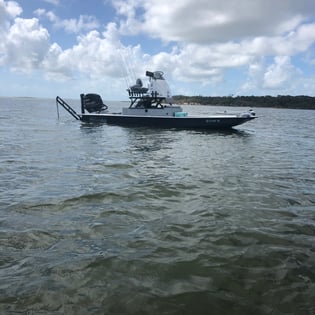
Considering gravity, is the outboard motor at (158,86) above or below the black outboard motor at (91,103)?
above

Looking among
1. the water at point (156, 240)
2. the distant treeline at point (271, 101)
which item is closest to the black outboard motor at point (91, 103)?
the water at point (156, 240)

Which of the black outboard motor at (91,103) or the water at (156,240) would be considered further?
the black outboard motor at (91,103)

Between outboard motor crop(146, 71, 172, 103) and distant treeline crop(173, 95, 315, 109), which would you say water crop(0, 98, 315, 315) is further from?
distant treeline crop(173, 95, 315, 109)

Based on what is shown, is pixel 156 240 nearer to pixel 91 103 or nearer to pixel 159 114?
pixel 159 114

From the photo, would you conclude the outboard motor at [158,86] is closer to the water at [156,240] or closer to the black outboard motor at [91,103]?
the black outboard motor at [91,103]

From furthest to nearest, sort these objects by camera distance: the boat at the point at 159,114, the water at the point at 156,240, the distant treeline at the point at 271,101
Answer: the distant treeline at the point at 271,101 → the boat at the point at 159,114 → the water at the point at 156,240

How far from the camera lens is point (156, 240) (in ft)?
22.1

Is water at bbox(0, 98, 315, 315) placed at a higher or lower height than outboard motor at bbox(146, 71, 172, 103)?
lower

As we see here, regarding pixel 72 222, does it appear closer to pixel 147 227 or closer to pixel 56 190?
pixel 147 227

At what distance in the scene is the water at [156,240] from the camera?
478 centimetres

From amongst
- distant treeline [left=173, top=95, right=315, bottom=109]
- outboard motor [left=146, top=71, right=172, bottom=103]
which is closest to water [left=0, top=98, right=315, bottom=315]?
outboard motor [left=146, top=71, right=172, bottom=103]

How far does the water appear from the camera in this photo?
4.78 m

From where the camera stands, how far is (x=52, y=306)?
4551mm

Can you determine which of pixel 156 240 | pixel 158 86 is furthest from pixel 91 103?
pixel 156 240
